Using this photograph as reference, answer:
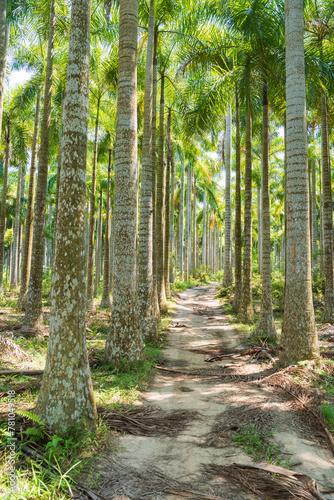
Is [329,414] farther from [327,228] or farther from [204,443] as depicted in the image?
[327,228]

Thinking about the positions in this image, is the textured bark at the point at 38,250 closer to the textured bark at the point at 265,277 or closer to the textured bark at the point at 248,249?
the textured bark at the point at 265,277

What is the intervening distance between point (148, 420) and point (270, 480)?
191cm

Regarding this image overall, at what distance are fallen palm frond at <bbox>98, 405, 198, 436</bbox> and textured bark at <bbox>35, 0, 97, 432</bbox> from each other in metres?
0.44

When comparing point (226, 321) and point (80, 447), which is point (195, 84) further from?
point (80, 447)

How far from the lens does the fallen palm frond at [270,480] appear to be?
2934 millimetres

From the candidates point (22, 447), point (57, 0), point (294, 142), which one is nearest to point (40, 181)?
point (57, 0)

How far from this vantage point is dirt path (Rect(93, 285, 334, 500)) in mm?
3125

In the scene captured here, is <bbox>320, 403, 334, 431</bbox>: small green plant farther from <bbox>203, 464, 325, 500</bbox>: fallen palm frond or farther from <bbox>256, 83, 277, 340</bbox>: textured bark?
<bbox>256, 83, 277, 340</bbox>: textured bark

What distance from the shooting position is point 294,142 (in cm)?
684

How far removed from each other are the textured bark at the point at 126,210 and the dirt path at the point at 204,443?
1230mm

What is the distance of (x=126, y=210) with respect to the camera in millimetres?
6785

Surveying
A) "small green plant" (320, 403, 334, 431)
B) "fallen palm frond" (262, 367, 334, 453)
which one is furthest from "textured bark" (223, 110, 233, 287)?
"small green plant" (320, 403, 334, 431)

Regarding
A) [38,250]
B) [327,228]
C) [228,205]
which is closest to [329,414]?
[38,250]

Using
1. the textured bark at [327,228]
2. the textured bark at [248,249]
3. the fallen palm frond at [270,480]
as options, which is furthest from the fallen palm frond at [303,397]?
the textured bark at [327,228]
